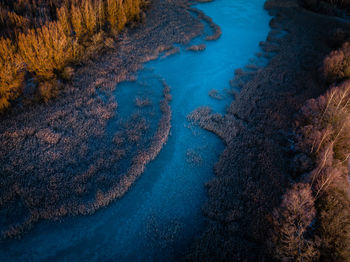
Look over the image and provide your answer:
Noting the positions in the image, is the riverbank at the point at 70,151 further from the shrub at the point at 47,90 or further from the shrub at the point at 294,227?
the shrub at the point at 294,227

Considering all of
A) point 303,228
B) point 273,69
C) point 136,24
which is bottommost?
point 303,228

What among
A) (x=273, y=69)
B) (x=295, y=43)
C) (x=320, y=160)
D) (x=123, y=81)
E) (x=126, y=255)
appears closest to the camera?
(x=126, y=255)

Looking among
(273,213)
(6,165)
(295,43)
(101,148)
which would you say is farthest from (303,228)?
(295,43)

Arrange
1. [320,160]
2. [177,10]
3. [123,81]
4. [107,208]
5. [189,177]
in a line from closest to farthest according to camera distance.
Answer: [107,208]
[320,160]
[189,177]
[123,81]
[177,10]

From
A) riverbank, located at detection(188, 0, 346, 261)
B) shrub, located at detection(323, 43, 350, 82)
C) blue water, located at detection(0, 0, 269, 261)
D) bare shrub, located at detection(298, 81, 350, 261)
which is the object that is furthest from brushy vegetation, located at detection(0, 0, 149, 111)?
shrub, located at detection(323, 43, 350, 82)

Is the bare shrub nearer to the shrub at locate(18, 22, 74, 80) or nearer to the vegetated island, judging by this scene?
the vegetated island

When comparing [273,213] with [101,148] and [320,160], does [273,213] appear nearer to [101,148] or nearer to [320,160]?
[320,160]
